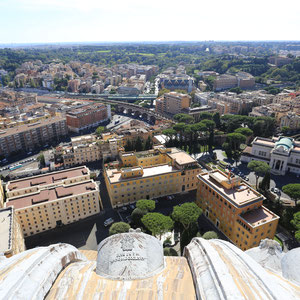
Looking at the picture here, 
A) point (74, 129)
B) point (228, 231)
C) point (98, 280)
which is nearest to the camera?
point (98, 280)

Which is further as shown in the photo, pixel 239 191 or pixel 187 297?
pixel 239 191

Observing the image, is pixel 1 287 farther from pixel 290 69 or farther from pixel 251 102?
pixel 290 69

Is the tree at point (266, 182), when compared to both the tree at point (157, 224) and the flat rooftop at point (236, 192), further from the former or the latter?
the tree at point (157, 224)

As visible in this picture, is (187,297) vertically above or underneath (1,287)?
underneath

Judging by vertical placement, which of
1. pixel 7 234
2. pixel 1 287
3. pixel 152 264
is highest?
pixel 1 287

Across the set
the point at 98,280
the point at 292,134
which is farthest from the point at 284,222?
the point at 292,134

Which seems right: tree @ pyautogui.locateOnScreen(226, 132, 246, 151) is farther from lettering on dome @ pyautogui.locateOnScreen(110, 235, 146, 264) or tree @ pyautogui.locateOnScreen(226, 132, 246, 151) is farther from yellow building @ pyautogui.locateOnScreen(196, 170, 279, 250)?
lettering on dome @ pyautogui.locateOnScreen(110, 235, 146, 264)

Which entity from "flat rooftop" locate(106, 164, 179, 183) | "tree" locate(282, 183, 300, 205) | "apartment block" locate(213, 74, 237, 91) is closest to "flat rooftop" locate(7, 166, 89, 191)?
"flat rooftop" locate(106, 164, 179, 183)
